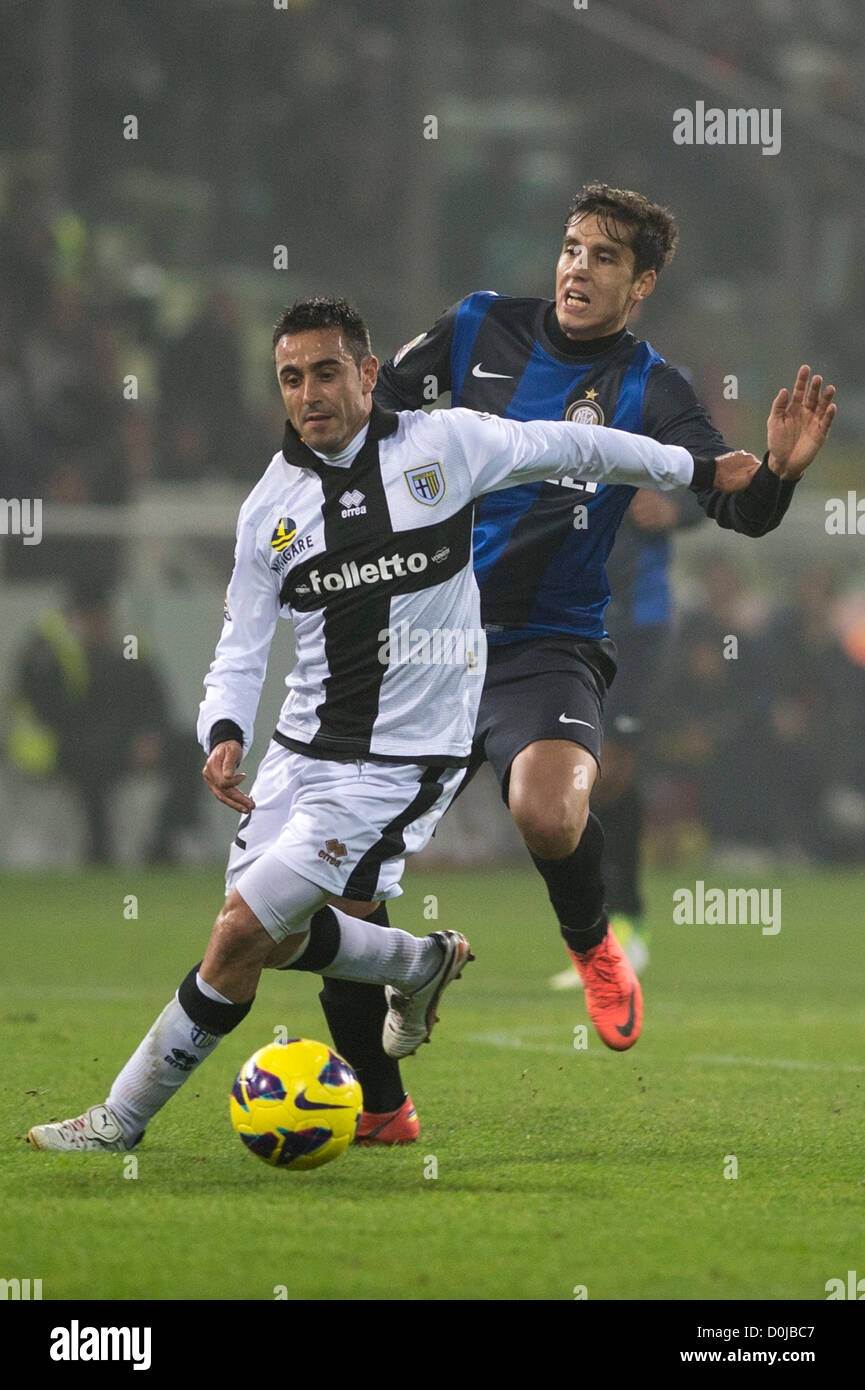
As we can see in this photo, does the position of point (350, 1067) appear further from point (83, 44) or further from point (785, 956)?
point (83, 44)

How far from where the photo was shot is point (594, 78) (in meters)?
17.0

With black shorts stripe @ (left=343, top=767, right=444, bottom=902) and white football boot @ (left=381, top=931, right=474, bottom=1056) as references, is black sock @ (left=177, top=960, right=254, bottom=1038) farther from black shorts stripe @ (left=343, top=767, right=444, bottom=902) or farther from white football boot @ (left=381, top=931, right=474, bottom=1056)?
white football boot @ (left=381, top=931, right=474, bottom=1056)

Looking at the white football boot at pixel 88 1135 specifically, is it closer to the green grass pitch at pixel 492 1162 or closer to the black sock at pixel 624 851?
the green grass pitch at pixel 492 1162

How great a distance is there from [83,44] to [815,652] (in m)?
7.44

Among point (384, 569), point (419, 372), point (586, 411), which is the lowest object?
point (384, 569)

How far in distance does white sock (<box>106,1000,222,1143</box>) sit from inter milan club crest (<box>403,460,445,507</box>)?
1200mm

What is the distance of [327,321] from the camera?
173 inches

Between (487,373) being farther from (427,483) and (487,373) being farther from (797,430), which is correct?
(797,430)

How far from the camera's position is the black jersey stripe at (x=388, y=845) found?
437 cm

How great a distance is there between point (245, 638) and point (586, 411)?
1380 mm

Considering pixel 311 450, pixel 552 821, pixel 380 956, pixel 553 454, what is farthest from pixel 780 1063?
pixel 311 450

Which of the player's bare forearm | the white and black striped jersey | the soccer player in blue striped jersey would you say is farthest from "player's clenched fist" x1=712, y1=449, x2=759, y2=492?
the soccer player in blue striped jersey
